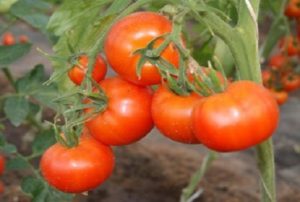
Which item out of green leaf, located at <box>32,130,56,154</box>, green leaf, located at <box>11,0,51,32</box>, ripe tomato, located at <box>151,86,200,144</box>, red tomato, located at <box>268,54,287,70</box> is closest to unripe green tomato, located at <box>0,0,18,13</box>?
green leaf, located at <box>11,0,51,32</box>

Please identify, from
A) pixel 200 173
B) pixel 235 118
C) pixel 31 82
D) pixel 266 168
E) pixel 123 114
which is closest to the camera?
pixel 235 118

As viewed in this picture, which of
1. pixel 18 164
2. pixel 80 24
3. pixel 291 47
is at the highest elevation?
pixel 80 24

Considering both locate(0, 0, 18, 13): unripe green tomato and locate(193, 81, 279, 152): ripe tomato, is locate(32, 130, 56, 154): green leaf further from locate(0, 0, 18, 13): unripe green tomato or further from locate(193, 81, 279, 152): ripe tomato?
locate(193, 81, 279, 152): ripe tomato

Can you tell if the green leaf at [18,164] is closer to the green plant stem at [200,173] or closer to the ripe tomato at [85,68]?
the green plant stem at [200,173]

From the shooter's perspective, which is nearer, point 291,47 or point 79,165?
point 79,165

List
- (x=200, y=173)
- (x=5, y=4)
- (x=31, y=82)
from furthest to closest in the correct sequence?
(x=200, y=173)
(x=31, y=82)
(x=5, y=4)

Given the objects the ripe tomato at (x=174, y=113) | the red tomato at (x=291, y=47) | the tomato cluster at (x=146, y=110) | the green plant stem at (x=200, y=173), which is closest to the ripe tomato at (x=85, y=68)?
the tomato cluster at (x=146, y=110)

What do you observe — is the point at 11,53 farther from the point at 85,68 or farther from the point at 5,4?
the point at 85,68

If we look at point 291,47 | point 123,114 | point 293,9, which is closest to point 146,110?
point 123,114

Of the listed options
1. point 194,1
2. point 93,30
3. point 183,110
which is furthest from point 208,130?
point 93,30
